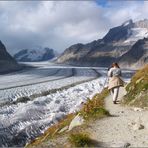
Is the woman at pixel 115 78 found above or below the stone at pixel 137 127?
above

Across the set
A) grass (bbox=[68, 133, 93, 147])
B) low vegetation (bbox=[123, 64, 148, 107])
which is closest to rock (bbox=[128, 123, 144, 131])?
grass (bbox=[68, 133, 93, 147])

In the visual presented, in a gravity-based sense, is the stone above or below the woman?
below

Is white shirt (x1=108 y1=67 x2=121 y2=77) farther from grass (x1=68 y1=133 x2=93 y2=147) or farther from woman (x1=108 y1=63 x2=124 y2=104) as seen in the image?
grass (x1=68 y1=133 x2=93 y2=147)

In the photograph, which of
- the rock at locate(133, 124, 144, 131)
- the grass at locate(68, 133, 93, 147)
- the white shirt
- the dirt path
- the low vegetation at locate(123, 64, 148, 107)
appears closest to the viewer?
the grass at locate(68, 133, 93, 147)

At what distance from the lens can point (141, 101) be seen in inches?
807

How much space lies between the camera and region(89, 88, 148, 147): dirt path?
13240 mm

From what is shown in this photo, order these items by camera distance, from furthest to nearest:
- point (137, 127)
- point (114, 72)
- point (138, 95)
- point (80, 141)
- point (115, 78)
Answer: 1. point (115, 78)
2. point (114, 72)
3. point (138, 95)
4. point (137, 127)
5. point (80, 141)

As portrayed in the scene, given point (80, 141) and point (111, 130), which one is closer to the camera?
point (80, 141)

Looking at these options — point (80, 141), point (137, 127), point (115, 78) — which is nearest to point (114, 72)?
point (115, 78)

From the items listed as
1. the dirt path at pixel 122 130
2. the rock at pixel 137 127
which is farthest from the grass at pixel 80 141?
the rock at pixel 137 127

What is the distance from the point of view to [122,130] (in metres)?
14.9

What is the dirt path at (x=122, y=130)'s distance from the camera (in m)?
13.2

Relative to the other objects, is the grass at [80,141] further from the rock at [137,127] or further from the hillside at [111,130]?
the rock at [137,127]

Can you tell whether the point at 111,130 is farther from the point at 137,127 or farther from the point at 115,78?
the point at 115,78
